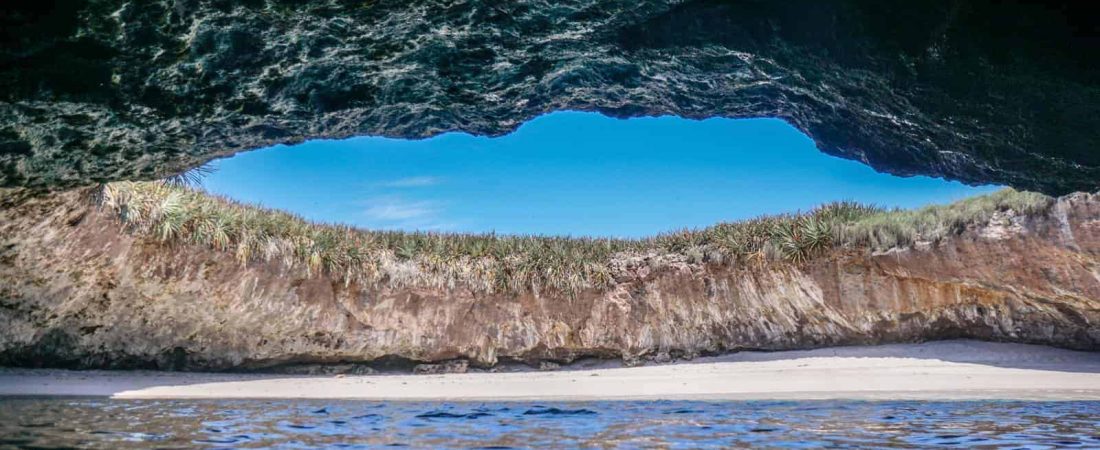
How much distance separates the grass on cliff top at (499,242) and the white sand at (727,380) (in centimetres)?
215

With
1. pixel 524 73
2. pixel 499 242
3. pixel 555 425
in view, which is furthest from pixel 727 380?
pixel 524 73

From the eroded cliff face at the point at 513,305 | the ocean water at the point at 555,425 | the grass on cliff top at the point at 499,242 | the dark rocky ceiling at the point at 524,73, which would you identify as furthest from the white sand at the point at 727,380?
the dark rocky ceiling at the point at 524,73

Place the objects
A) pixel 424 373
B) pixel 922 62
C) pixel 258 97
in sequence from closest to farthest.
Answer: pixel 922 62
pixel 258 97
pixel 424 373

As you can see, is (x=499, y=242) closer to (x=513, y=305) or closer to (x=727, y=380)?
(x=513, y=305)

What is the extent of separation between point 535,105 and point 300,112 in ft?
6.29

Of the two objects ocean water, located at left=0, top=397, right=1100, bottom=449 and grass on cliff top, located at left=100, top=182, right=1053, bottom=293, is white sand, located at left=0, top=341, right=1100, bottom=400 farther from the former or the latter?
grass on cliff top, located at left=100, top=182, right=1053, bottom=293

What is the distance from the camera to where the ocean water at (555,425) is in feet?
18.4

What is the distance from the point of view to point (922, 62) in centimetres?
422

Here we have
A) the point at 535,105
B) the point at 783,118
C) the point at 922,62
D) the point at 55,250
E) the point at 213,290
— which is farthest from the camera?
the point at 213,290

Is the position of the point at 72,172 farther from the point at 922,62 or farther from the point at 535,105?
the point at 922,62

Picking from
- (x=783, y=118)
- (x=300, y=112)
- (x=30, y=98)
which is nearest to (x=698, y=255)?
(x=783, y=118)

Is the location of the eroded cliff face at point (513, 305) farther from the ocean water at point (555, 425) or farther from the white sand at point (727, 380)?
the ocean water at point (555, 425)

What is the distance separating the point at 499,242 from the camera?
16625 millimetres

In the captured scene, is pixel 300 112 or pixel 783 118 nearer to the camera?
pixel 300 112
